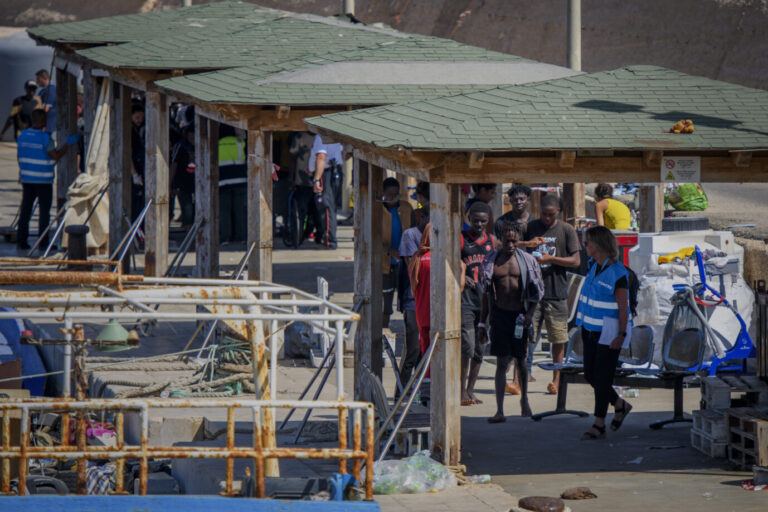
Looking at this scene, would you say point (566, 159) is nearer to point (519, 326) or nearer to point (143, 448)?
point (519, 326)

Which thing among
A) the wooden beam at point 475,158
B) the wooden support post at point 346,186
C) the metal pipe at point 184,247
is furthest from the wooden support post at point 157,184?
the wooden support post at point 346,186

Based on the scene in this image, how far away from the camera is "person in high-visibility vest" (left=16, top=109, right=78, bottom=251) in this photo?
18.6m

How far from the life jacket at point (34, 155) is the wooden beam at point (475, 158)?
11.5 metres

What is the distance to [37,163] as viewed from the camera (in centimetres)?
1867

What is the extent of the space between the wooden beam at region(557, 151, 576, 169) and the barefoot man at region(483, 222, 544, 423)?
1.70m

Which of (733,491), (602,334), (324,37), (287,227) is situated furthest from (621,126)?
(287,227)

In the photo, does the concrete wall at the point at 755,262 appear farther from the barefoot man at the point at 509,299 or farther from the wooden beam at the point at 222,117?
the wooden beam at the point at 222,117

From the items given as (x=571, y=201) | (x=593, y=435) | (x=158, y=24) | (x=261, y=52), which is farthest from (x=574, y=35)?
(x=593, y=435)

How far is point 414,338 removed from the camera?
10562 millimetres

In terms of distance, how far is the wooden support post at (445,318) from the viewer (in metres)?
8.77

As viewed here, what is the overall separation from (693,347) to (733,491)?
8.05 feet

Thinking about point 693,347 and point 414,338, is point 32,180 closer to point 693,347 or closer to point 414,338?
point 414,338

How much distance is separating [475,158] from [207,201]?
5.64m

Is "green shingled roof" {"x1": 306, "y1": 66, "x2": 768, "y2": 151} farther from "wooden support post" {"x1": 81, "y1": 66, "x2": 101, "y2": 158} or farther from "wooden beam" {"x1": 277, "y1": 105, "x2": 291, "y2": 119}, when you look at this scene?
"wooden support post" {"x1": 81, "y1": 66, "x2": 101, "y2": 158}
